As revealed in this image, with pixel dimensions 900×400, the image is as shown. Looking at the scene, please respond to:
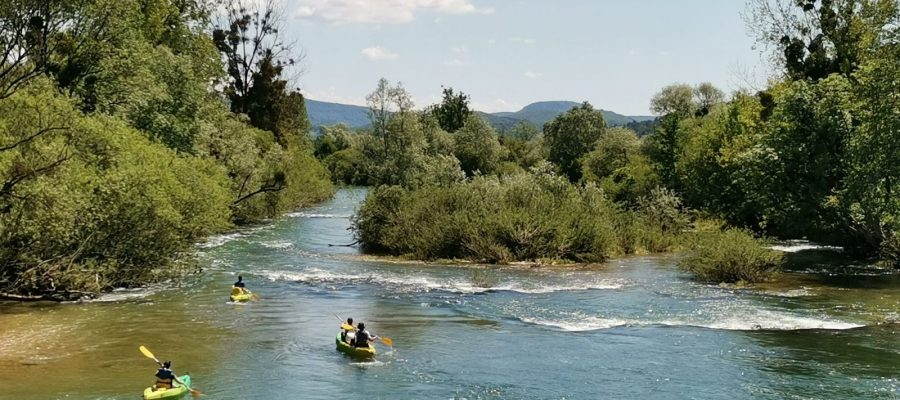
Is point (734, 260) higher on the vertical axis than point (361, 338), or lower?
higher

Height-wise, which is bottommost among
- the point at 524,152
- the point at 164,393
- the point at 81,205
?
the point at 164,393

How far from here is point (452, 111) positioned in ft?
435

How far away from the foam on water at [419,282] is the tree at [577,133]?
2572 inches

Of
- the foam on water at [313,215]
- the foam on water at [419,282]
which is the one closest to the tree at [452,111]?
the foam on water at [313,215]

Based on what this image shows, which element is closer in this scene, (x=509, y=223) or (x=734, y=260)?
(x=734, y=260)

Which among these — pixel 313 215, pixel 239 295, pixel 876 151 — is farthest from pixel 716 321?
pixel 313 215

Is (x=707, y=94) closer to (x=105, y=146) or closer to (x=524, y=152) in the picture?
(x=524, y=152)

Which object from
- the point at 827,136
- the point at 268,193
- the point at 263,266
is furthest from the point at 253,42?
the point at 827,136

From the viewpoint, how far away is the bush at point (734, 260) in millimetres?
35188

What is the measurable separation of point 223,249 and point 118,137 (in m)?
16.3

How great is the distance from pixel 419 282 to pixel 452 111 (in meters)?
97.4

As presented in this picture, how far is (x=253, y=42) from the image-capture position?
277 feet

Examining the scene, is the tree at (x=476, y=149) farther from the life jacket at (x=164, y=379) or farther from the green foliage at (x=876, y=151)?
the life jacket at (x=164, y=379)

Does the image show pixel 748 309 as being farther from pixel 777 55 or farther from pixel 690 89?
pixel 690 89
